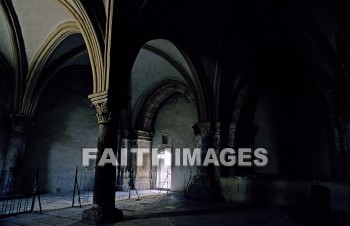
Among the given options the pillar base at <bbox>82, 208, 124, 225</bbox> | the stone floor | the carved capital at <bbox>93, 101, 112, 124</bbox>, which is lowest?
the stone floor

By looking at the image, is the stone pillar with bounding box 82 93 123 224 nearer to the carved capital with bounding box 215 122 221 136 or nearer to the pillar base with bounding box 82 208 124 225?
the pillar base with bounding box 82 208 124 225

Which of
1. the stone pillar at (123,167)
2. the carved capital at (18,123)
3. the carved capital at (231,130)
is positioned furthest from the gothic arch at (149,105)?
the carved capital at (18,123)

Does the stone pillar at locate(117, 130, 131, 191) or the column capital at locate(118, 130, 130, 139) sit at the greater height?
the column capital at locate(118, 130, 130, 139)

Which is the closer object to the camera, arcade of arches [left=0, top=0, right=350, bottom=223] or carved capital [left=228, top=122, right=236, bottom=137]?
arcade of arches [left=0, top=0, right=350, bottom=223]

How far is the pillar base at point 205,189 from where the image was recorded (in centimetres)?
828

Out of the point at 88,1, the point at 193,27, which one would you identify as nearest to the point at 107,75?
the point at 88,1

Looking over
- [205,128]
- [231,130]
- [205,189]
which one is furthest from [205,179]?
[231,130]

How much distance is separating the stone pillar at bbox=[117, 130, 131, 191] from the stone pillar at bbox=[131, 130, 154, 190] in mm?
279

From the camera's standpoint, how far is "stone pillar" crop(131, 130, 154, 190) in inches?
465

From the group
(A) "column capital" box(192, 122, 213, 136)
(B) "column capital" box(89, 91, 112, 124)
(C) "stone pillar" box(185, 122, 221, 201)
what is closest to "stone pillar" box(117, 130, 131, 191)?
(C) "stone pillar" box(185, 122, 221, 201)

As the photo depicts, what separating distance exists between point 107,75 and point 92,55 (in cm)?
78

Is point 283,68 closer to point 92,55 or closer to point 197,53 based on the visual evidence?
point 197,53

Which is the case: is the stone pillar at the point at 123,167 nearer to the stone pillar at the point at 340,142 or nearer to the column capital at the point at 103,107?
the column capital at the point at 103,107

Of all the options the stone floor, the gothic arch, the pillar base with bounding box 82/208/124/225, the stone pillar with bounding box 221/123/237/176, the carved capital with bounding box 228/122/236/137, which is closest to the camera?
the pillar base with bounding box 82/208/124/225
